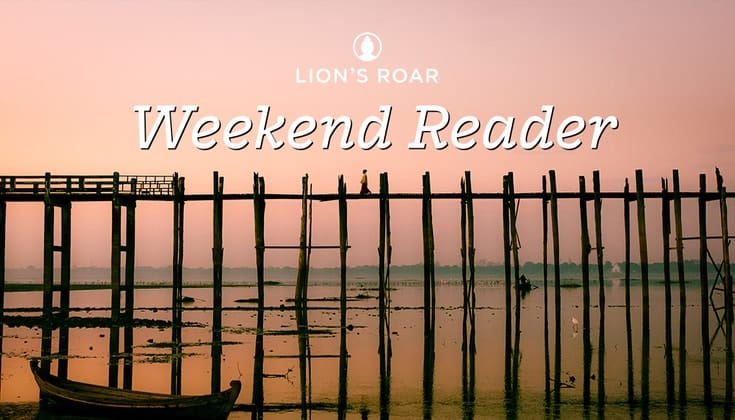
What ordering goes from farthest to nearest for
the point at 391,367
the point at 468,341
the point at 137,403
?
the point at 468,341 → the point at 391,367 → the point at 137,403

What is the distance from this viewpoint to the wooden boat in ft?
42.5

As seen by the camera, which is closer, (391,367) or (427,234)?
(391,367)

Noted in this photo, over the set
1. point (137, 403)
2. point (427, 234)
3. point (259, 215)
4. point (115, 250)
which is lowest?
point (137, 403)

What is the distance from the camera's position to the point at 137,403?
1301 cm

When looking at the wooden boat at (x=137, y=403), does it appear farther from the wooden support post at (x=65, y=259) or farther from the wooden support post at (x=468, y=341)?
the wooden support post at (x=65, y=259)

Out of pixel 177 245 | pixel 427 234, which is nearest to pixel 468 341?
pixel 427 234

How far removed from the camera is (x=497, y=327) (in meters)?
31.3

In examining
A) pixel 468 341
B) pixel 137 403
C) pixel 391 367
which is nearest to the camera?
pixel 137 403

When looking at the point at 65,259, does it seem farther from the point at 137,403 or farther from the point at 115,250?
the point at 137,403

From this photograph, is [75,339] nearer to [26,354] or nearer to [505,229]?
[26,354]

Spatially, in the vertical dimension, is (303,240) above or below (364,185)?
below

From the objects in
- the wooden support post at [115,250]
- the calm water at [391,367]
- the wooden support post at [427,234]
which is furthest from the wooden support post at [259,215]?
the wooden support post at [427,234]

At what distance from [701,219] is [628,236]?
2464mm

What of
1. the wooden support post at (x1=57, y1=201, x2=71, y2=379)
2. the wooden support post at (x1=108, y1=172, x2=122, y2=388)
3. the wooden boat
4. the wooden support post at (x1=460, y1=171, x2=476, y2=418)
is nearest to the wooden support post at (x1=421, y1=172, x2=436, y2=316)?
the wooden support post at (x1=460, y1=171, x2=476, y2=418)
